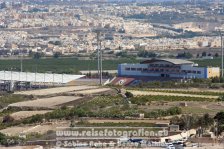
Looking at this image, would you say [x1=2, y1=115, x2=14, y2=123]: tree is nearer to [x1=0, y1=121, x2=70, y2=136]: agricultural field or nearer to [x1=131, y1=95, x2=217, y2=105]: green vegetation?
[x1=0, y1=121, x2=70, y2=136]: agricultural field

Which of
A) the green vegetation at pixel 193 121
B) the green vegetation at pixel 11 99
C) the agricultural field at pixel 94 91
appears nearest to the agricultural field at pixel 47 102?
the green vegetation at pixel 11 99

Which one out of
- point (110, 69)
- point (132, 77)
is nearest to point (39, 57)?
point (110, 69)

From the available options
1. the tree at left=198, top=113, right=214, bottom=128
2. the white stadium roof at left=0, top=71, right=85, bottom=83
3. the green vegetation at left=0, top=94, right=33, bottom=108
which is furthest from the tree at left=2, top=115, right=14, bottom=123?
the white stadium roof at left=0, top=71, right=85, bottom=83

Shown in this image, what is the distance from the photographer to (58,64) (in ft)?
299

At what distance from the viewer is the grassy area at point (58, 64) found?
8384cm

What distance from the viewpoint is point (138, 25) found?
5925 inches

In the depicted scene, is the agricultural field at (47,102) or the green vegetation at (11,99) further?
the green vegetation at (11,99)

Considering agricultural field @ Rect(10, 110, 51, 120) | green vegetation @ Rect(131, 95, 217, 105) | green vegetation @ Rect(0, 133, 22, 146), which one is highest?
green vegetation @ Rect(0, 133, 22, 146)

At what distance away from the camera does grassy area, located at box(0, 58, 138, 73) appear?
275 feet

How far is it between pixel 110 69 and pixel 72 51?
30.9 meters

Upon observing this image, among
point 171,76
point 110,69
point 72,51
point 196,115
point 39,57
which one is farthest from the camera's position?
point 72,51

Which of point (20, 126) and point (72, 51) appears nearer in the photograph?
point (20, 126)

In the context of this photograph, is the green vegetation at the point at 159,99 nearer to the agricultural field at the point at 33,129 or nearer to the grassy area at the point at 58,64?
the agricultural field at the point at 33,129

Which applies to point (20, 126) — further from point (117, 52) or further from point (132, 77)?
point (117, 52)
